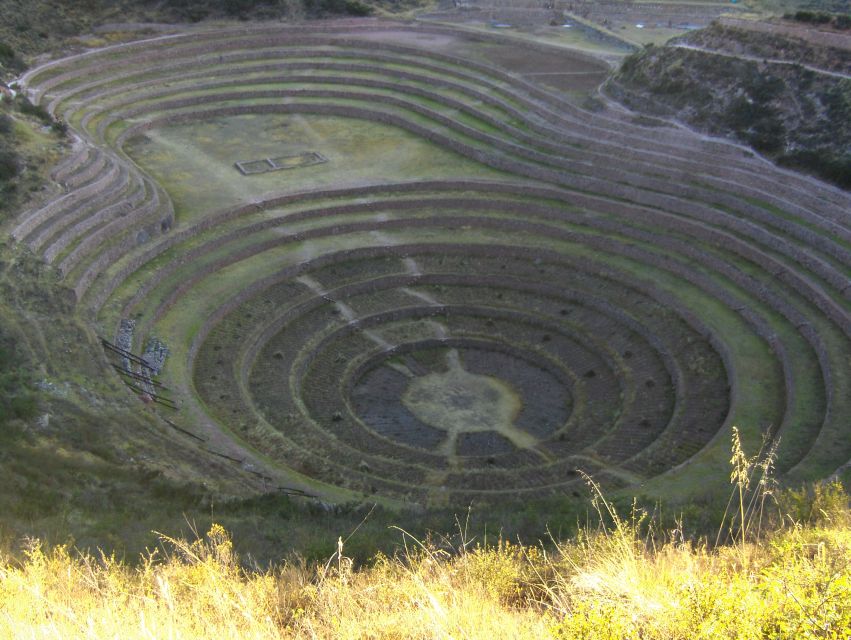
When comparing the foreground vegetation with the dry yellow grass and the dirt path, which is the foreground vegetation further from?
the dirt path

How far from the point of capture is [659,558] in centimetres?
1049

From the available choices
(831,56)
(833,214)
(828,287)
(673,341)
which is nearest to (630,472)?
(673,341)

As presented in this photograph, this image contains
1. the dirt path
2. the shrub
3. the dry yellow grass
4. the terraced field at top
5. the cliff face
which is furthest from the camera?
the dirt path

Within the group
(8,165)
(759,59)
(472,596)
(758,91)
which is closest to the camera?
(472,596)

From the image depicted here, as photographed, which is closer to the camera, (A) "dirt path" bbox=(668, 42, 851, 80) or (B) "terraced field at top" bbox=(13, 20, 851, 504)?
(B) "terraced field at top" bbox=(13, 20, 851, 504)

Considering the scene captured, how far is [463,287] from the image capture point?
3434 centimetres

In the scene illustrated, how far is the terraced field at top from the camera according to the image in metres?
24.1

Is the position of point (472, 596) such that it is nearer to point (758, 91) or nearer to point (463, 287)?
point (463, 287)

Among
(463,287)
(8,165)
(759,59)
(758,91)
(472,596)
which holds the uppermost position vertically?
(759,59)

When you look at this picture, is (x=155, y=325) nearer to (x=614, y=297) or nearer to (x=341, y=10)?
(x=614, y=297)

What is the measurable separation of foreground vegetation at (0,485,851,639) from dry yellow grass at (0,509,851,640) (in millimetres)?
21

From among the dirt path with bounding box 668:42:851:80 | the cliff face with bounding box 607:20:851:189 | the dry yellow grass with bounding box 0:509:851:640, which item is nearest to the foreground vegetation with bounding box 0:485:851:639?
the dry yellow grass with bounding box 0:509:851:640

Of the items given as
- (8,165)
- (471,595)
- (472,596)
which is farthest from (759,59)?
(472,596)

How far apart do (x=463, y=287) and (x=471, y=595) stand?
2467 centimetres
